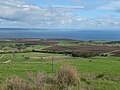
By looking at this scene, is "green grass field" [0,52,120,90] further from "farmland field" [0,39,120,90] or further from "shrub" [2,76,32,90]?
"shrub" [2,76,32,90]

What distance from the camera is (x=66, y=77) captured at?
58.7 feet

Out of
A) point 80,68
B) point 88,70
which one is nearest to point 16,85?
point 88,70

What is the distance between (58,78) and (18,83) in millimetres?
3475

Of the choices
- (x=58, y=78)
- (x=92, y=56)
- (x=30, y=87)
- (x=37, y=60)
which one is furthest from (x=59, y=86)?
(x=92, y=56)

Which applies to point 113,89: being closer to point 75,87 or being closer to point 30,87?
point 75,87

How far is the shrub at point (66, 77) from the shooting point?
58.0ft

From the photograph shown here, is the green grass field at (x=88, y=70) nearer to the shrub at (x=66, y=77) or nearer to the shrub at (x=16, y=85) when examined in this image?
the shrub at (x=66, y=77)

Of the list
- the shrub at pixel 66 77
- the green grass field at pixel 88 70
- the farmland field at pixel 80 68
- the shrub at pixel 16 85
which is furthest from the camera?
the farmland field at pixel 80 68

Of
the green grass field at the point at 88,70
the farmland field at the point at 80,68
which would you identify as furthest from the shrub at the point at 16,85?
the green grass field at the point at 88,70

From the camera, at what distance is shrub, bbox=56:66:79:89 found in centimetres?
1767

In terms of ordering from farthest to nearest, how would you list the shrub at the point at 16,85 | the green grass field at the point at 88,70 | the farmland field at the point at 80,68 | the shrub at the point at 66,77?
the farmland field at the point at 80,68
the green grass field at the point at 88,70
the shrub at the point at 66,77
the shrub at the point at 16,85

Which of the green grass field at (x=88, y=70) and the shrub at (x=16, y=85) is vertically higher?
the shrub at (x=16, y=85)

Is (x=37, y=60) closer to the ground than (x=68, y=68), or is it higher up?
closer to the ground

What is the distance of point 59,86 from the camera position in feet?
57.0
